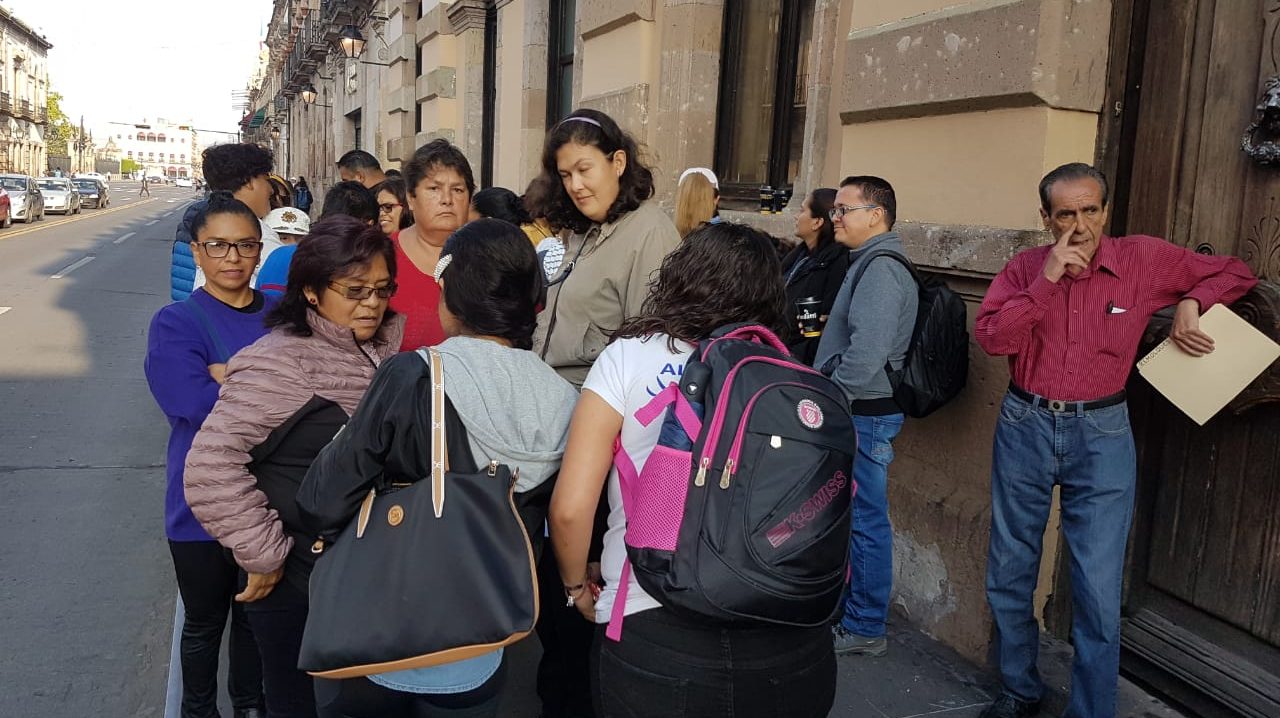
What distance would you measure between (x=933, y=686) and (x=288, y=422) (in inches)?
106

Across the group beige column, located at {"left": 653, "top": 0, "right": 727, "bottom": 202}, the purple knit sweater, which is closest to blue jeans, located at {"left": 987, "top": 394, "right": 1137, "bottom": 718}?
the purple knit sweater

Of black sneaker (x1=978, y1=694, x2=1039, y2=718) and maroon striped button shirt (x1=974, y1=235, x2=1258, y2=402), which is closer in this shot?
maroon striped button shirt (x1=974, y1=235, x2=1258, y2=402)

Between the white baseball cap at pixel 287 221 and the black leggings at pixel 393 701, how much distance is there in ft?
10.9

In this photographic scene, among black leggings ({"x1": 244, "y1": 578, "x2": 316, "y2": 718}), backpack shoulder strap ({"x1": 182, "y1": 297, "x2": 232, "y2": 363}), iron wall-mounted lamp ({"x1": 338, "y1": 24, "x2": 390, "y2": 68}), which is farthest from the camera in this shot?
iron wall-mounted lamp ({"x1": 338, "y1": 24, "x2": 390, "y2": 68})

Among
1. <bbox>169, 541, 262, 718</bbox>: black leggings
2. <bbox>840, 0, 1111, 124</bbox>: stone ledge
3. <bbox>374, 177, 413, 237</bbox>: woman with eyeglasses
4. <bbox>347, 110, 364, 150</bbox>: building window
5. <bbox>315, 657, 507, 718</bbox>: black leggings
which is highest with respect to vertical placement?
<bbox>347, 110, 364, 150</bbox>: building window

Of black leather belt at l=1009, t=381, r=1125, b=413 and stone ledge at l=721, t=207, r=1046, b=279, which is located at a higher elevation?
stone ledge at l=721, t=207, r=1046, b=279

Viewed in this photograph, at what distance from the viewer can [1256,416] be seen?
122 inches

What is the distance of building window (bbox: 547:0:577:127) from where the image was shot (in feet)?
30.4

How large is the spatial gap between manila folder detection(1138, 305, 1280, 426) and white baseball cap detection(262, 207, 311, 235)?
3.91m

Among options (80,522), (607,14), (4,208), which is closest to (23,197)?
(4,208)

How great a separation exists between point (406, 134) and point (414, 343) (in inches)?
461

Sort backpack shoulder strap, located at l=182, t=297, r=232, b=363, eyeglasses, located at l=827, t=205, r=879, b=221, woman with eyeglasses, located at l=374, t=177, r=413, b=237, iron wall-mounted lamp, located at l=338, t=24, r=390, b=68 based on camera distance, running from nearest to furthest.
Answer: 1. backpack shoulder strap, located at l=182, t=297, r=232, b=363
2. eyeglasses, located at l=827, t=205, r=879, b=221
3. woman with eyeglasses, located at l=374, t=177, r=413, b=237
4. iron wall-mounted lamp, located at l=338, t=24, r=390, b=68

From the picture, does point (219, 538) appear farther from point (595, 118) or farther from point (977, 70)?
point (977, 70)

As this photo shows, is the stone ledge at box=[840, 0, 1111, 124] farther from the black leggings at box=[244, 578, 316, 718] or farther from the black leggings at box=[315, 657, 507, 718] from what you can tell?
the black leggings at box=[244, 578, 316, 718]
